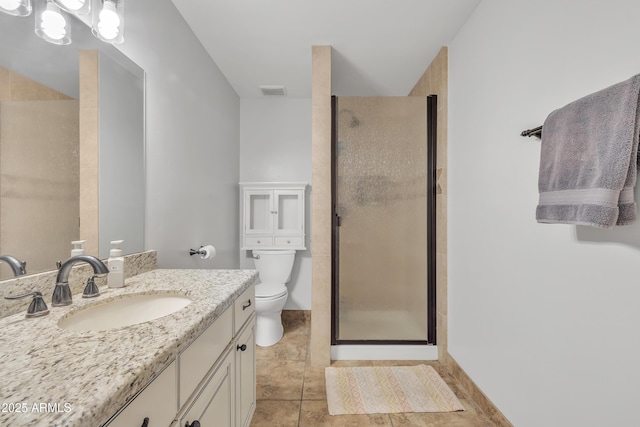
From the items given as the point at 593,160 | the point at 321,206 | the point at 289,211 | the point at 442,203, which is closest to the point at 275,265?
the point at 289,211

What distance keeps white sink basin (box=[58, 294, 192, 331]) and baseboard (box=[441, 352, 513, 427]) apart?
5.43 feet

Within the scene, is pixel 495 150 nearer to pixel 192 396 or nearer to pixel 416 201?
pixel 416 201

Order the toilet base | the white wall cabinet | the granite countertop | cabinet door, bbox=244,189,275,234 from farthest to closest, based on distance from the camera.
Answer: cabinet door, bbox=244,189,275,234 → the toilet base → the white wall cabinet → the granite countertop

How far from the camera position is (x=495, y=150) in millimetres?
1511

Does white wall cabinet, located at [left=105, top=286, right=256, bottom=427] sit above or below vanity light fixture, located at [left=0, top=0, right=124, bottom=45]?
below

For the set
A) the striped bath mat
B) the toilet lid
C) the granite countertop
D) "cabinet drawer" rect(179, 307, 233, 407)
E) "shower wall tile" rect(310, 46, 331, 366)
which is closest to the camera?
the granite countertop

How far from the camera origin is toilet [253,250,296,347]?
2.28 m

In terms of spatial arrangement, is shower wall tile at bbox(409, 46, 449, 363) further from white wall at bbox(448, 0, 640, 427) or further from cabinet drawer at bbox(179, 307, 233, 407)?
cabinet drawer at bbox(179, 307, 233, 407)

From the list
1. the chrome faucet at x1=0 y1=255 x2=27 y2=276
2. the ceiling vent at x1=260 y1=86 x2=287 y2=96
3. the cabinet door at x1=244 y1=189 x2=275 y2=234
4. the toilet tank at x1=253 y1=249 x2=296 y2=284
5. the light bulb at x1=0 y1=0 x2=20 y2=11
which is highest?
the ceiling vent at x1=260 y1=86 x2=287 y2=96

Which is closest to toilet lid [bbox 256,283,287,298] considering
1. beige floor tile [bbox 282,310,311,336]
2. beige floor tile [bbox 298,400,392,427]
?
beige floor tile [bbox 282,310,311,336]

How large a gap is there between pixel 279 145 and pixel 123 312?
2274 millimetres

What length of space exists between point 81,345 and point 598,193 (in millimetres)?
1441

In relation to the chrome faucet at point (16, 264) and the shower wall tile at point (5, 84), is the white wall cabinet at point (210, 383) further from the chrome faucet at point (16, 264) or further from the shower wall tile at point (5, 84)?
the shower wall tile at point (5, 84)

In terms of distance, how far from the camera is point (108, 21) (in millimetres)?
1131
